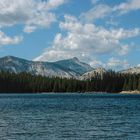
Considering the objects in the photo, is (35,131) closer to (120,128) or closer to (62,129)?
(62,129)

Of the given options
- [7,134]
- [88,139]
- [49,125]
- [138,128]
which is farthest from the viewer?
[49,125]

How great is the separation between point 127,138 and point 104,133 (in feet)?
17.8

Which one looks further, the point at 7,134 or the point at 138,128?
the point at 138,128

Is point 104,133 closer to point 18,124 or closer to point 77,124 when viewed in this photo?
point 77,124

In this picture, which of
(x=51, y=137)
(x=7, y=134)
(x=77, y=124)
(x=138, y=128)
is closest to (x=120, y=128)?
(x=138, y=128)

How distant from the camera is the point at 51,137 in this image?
2195 inches

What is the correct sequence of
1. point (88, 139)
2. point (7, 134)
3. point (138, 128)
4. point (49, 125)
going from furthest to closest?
1. point (49, 125)
2. point (138, 128)
3. point (7, 134)
4. point (88, 139)

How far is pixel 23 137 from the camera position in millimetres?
55469

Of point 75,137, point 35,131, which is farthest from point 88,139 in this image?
point 35,131

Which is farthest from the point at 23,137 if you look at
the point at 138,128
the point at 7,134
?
the point at 138,128

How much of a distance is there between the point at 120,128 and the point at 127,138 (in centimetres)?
1019

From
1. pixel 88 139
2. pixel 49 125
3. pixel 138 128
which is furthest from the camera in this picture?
pixel 49 125

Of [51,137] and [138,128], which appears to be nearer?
[51,137]

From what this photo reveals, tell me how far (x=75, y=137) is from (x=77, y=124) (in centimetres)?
1479
